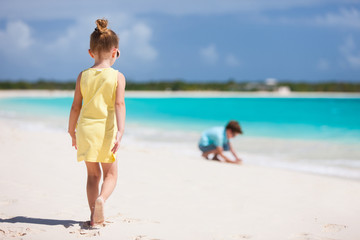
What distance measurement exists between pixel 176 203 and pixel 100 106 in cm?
154

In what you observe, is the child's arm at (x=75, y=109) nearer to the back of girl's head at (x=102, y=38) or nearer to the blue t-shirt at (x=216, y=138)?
Result: the back of girl's head at (x=102, y=38)

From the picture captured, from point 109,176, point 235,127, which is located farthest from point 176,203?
point 235,127

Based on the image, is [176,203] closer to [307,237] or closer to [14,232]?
[307,237]

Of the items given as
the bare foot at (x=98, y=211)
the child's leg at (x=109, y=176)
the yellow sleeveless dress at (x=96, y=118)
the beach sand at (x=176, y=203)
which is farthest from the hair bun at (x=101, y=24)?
the beach sand at (x=176, y=203)

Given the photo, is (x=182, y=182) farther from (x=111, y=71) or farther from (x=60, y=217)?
(x=111, y=71)

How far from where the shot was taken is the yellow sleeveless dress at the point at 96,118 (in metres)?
2.74

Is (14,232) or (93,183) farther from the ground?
(93,183)

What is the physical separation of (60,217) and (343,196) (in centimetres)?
304

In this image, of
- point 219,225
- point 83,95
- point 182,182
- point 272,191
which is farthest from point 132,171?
point 83,95

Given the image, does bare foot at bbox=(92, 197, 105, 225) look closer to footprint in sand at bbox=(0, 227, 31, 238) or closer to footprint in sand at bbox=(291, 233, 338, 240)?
footprint in sand at bbox=(0, 227, 31, 238)

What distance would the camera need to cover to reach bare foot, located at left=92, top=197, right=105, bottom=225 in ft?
9.20

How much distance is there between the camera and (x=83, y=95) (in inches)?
110

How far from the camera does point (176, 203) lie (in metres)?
3.88

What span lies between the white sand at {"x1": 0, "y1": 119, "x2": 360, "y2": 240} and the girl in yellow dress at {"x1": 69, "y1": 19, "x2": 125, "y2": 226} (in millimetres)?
539
